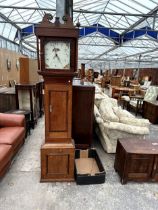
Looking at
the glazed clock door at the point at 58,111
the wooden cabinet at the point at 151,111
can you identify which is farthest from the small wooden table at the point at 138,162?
the wooden cabinet at the point at 151,111

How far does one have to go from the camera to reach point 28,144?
330cm

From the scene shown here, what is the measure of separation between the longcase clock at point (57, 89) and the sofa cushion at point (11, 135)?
58 cm

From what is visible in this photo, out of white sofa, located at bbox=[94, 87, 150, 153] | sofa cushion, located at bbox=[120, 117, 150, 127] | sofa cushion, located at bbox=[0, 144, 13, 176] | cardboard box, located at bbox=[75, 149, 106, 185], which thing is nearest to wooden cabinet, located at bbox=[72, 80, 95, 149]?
white sofa, located at bbox=[94, 87, 150, 153]

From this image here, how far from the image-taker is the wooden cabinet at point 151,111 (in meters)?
4.80

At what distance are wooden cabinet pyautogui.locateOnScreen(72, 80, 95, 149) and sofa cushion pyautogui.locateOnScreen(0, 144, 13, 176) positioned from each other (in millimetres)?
1102

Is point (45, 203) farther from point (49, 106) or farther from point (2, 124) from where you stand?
point (2, 124)

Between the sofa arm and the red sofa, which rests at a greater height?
the sofa arm

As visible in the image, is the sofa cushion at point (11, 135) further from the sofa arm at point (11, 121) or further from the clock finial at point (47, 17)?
the clock finial at point (47, 17)

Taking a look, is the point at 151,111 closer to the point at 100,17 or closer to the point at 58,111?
the point at 58,111

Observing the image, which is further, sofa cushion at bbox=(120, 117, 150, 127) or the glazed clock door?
sofa cushion at bbox=(120, 117, 150, 127)

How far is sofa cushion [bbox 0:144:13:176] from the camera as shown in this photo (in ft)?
6.71

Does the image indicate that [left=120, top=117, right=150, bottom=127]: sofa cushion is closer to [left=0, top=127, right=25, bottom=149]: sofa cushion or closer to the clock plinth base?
the clock plinth base

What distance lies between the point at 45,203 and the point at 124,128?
1.57 meters

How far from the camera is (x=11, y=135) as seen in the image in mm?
2574
